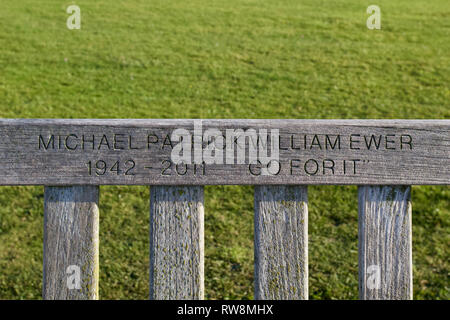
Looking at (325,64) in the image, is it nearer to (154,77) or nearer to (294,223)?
(154,77)

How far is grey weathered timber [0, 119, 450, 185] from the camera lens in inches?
64.0

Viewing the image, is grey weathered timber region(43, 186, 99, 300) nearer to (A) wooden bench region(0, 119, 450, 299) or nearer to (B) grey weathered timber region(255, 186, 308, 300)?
(A) wooden bench region(0, 119, 450, 299)

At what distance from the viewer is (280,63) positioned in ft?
30.1

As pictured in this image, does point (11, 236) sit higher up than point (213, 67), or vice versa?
point (213, 67)

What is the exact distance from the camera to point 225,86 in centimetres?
780

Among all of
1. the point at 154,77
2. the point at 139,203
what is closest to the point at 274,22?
the point at 154,77

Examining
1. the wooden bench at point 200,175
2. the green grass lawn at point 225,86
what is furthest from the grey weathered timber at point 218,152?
the green grass lawn at point 225,86

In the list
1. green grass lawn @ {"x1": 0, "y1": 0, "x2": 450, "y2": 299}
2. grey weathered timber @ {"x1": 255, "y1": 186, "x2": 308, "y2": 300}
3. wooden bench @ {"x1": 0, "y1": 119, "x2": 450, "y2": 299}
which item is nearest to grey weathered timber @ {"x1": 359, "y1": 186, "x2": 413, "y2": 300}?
wooden bench @ {"x1": 0, "y1": 119, "x2": 450, "y2": 299}

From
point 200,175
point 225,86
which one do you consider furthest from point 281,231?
point 225,86

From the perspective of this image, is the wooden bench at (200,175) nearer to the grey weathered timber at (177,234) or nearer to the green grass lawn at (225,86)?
the grey weathered timber at (177,234)

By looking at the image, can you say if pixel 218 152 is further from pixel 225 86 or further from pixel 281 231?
pixel 225 86

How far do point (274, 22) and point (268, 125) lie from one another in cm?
1146

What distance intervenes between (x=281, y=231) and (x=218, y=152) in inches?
13.3

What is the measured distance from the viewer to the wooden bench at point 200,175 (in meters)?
1.63
